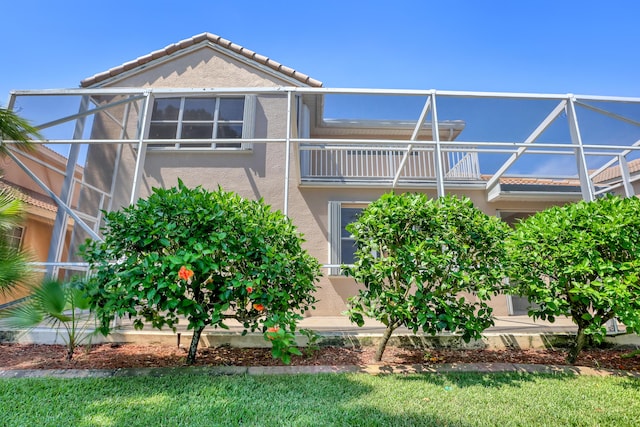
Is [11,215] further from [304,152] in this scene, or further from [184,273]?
[304,152]

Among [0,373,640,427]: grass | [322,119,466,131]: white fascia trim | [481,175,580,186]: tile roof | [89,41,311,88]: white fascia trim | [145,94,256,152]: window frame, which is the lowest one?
[0,373,640,427]: grass

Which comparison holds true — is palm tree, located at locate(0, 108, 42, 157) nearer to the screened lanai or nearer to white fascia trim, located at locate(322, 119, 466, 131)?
the screened lanai

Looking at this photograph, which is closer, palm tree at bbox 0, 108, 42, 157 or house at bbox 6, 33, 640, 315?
palm tree at bbox 0, 108, 42, 157

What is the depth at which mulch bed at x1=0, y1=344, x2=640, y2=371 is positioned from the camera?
135 inches

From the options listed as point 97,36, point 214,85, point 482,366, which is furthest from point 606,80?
point 97,36

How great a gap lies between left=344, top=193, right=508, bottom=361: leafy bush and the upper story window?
522 cm

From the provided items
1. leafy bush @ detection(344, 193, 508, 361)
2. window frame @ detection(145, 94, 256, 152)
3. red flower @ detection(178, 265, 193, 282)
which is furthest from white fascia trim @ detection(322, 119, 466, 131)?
red flower @ detection(178, 265, 193, 282)

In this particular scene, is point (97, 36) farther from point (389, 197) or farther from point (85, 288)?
point (389, 197)

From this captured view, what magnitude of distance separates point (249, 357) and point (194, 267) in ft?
4.79

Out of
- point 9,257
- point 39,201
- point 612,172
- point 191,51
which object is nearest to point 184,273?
point 9,257

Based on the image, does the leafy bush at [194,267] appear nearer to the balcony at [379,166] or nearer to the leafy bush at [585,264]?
the leafy bush at [585,264]

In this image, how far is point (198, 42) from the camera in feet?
26.5

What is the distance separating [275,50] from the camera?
26.4 ft

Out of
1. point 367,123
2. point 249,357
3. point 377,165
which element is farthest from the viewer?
point 367,123
